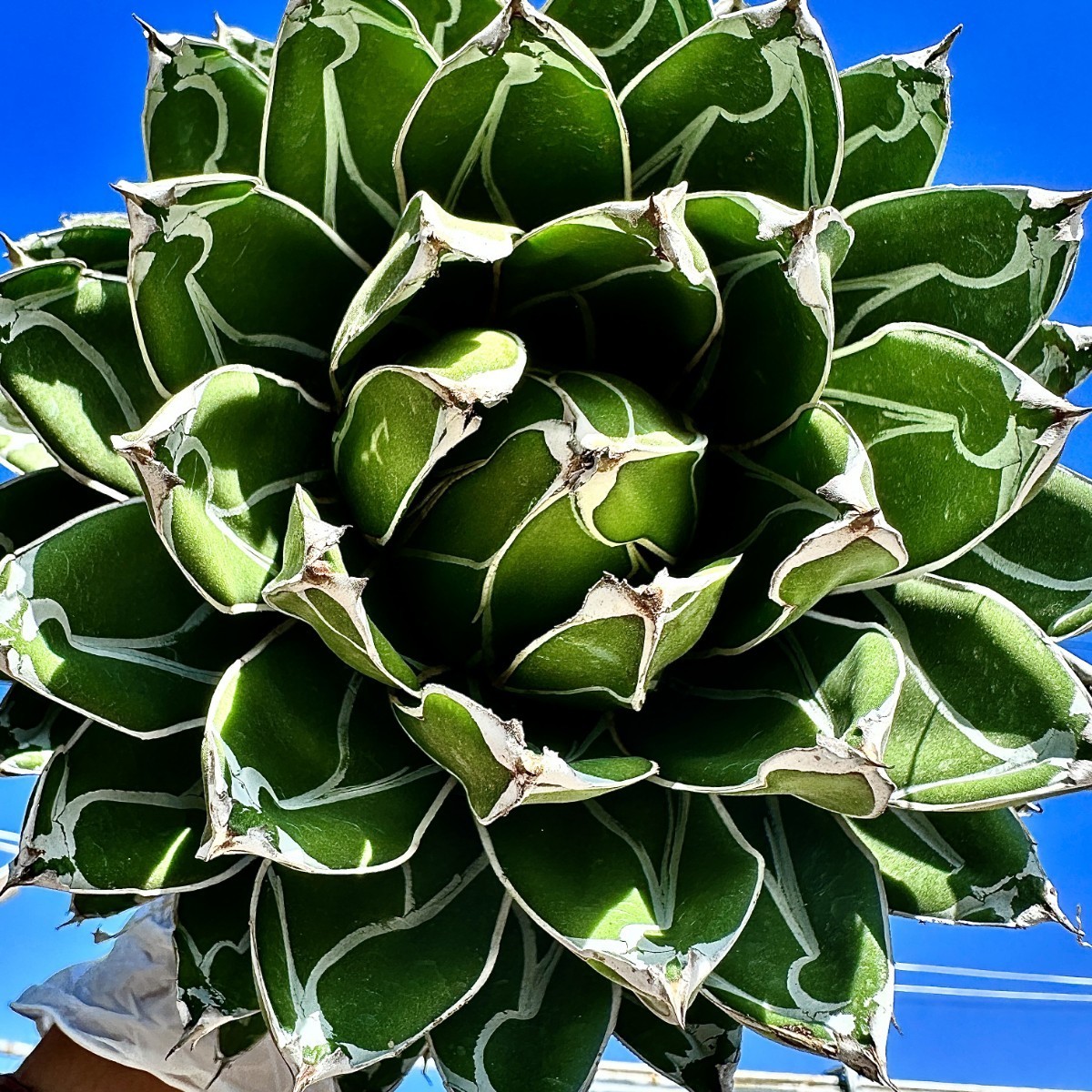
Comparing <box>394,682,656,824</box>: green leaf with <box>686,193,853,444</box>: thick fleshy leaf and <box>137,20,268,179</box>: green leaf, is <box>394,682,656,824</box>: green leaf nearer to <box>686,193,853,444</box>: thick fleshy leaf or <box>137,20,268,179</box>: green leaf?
<box>686,193,853,444</box>: thick fleshy leaf

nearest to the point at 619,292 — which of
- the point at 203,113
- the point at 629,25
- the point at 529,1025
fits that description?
the point at 629,25

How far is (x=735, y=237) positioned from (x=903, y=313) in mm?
132

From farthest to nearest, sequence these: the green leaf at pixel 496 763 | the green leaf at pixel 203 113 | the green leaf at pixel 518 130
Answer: the green leaf at pixel 203 113 → the green leaf at pixel 518 130 → the green leaf at pixel 496 763

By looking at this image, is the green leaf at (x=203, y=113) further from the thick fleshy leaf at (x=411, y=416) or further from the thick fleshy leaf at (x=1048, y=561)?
the thick fleshy leaf at (x=1048, y=561)

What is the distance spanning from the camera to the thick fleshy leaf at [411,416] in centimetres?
48

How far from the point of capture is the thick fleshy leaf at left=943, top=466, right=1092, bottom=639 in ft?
2.02

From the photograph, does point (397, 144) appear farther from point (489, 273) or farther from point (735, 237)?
point (735, 237)

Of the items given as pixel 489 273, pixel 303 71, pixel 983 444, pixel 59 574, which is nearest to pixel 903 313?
pixel 983 444

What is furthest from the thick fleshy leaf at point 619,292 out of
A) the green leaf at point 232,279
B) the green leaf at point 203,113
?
the green leaf at point 203,113

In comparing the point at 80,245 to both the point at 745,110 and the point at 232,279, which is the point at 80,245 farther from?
the point at 745,110

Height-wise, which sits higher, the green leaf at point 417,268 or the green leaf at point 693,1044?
the green leaf at point 417,268

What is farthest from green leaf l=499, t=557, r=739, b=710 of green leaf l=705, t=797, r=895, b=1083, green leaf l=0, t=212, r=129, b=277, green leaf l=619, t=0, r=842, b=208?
green leaf l=0, t=212, r=129, b=277

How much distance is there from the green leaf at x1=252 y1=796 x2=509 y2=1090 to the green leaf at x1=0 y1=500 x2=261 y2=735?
0.11 m

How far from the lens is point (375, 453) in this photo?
53 centimetres
